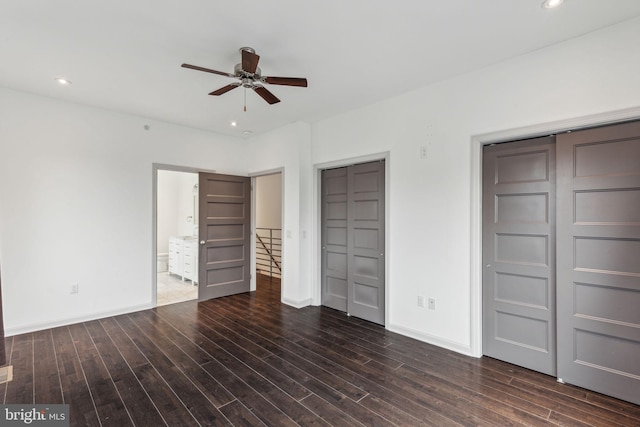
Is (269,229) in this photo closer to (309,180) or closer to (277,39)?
(309,180)

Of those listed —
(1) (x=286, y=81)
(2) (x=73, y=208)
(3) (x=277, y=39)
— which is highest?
(3) (x=277, y=39)

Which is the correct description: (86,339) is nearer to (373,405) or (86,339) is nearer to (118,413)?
(118,413)

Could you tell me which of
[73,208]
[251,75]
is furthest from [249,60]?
[73,208]

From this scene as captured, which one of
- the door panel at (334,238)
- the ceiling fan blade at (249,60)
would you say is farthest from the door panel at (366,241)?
the ceiling fan blade at (249,60)

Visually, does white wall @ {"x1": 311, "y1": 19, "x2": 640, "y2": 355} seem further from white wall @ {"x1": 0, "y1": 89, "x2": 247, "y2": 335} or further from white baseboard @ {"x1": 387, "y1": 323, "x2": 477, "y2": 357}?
white wall @ {"x1": 0, "y1": 89, "x2": 247, "y2": 335}

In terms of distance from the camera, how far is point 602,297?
2580 millimetres

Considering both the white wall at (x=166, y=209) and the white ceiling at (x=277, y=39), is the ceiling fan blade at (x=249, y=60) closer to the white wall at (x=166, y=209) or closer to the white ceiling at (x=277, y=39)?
the white ceiling at (x=277, y=39)

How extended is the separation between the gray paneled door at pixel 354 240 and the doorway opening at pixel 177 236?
253 centimetres

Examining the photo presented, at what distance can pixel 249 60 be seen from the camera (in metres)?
2.55

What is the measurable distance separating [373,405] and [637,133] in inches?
116

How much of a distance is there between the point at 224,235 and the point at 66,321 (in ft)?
7.74

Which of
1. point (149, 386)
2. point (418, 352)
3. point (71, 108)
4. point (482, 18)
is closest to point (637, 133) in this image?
point (482, 18)

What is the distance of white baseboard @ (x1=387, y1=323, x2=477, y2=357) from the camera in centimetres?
326

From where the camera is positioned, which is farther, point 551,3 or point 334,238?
point 334,238
